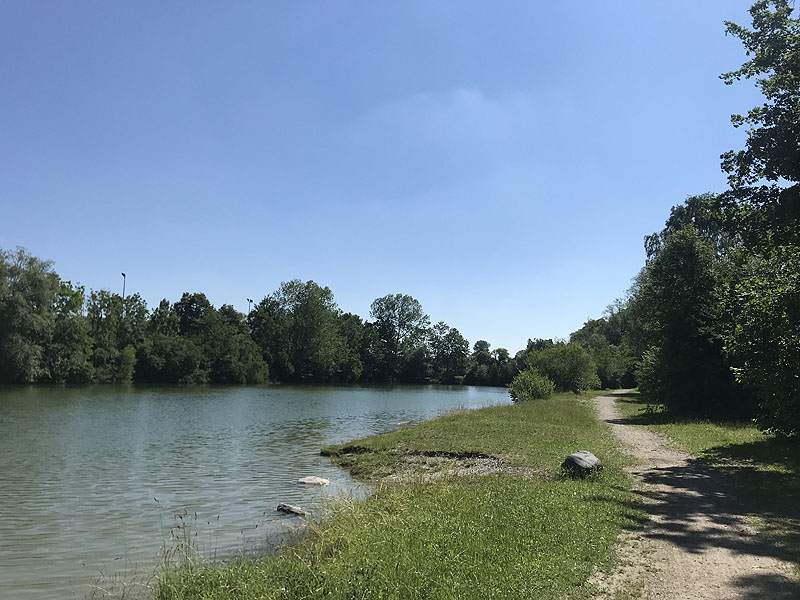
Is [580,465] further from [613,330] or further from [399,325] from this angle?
[399,325]

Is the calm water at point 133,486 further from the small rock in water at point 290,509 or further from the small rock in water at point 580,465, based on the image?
the small rock in water at point 580,465

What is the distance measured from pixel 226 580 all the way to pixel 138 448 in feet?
66.1

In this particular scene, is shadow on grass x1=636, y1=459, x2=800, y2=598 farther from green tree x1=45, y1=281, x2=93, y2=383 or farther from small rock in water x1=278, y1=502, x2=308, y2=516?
green tree x1=45, y1=281, x2=93, y2=383

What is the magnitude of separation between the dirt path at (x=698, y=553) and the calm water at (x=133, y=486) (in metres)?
7.84

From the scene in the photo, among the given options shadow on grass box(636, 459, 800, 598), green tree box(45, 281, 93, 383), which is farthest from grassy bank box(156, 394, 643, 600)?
green tree box(45, 281, 93, 383)

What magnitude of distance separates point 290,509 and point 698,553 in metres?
10.2

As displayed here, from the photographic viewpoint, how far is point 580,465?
14.3 m

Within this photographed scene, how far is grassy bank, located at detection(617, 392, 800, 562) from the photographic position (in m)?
10.6

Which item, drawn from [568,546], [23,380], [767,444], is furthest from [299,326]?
[568,546]

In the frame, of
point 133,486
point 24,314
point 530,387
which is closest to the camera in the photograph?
point 133,486

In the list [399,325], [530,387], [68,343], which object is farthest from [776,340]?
[399,325]

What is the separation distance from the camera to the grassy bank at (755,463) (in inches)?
417

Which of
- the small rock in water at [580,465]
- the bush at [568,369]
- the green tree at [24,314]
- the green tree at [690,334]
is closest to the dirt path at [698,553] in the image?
the small rock in water at [580,465]

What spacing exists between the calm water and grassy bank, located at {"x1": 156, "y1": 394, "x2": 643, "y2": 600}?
9.71 feet
